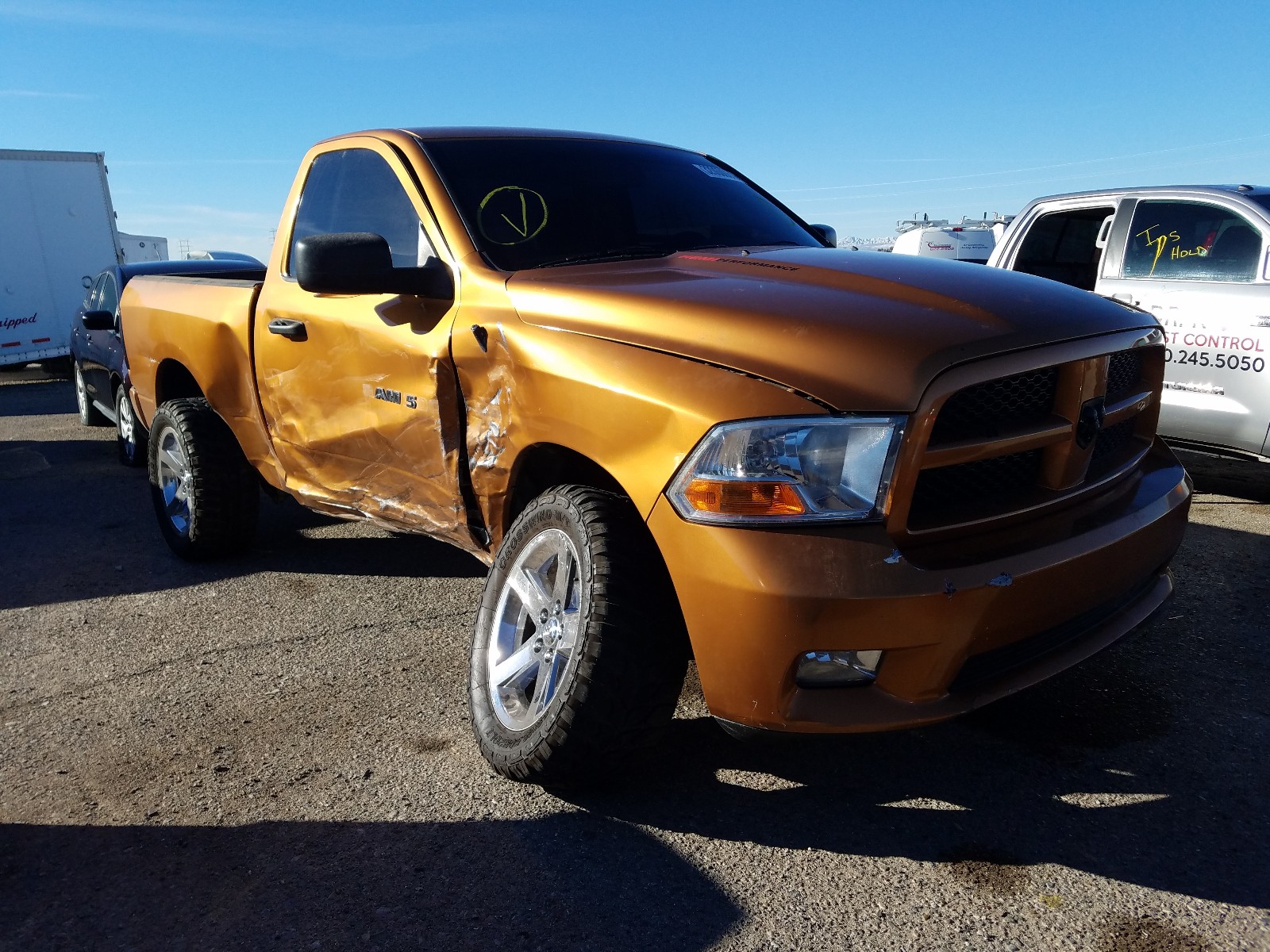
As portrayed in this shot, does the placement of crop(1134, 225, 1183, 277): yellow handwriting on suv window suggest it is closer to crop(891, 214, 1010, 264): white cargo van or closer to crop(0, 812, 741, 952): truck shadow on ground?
crop(0, 812, 741, 952): truck shadow on ground

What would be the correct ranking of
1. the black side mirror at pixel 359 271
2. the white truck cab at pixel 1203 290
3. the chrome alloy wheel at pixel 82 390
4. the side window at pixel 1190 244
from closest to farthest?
the black side mirror at pixel 359 271
the white truck cab at pixel 1203 290
the side window at pixel 1190 244
the chrome alloy wheel at pixel 82 390

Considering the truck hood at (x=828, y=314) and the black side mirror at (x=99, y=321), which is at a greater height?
the truck hood at (x=828, y=314)

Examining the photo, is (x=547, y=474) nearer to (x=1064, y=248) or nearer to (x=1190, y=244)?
(x=1190, y=244)

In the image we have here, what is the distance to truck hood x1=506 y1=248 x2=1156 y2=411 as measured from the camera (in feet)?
7.30

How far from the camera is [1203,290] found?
5871mm

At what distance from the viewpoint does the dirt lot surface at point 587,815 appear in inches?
87.5

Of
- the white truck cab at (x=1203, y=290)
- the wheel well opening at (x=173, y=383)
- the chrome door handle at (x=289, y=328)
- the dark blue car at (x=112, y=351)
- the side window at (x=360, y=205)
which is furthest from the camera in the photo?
the dark blue car at (x=112, y=351)

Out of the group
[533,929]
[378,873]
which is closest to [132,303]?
[378,873]

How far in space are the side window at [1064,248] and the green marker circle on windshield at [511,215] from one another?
5031mm

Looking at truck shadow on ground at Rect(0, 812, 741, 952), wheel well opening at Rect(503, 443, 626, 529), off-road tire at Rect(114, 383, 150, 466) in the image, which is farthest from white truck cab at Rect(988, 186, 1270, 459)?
off-road tire at Rect(114, 383, 150, 466)

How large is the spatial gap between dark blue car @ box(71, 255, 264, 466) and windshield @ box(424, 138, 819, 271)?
327 cm

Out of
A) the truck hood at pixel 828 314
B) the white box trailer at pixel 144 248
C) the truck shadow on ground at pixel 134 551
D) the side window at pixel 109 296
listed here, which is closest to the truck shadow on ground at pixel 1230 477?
the truck hood at pixel 828 314

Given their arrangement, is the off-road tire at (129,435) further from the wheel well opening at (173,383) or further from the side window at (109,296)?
the wheel well opening at (173,383)

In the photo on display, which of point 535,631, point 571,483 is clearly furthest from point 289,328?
point 535,631
